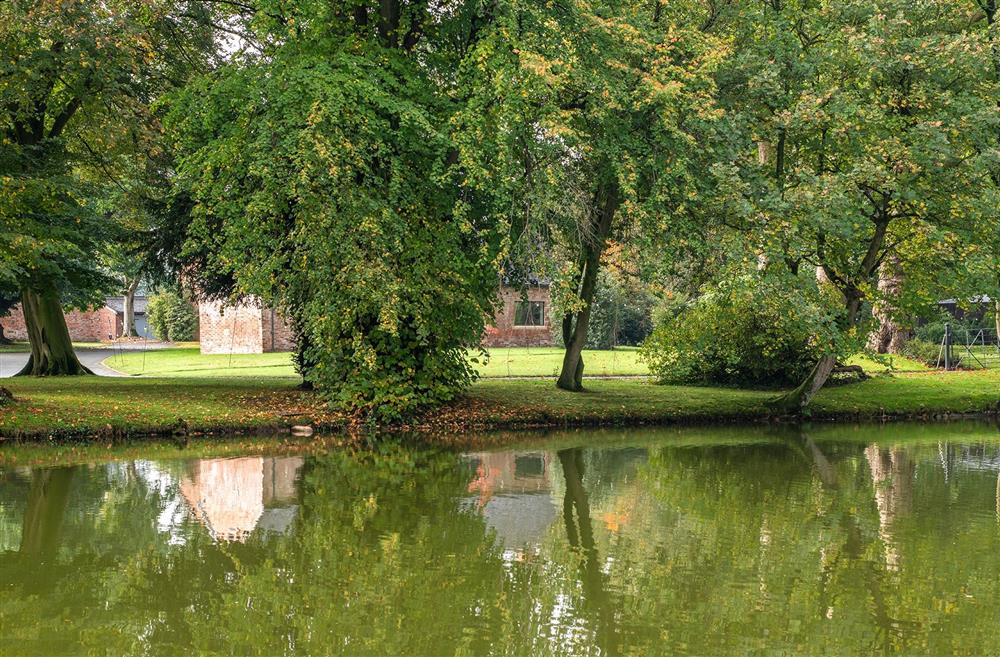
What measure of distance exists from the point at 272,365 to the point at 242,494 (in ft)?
83.1

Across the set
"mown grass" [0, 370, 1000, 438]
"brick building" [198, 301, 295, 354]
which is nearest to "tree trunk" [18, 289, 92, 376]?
"mown grass" [0, 370, 1000, 438]

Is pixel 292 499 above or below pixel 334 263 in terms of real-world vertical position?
below

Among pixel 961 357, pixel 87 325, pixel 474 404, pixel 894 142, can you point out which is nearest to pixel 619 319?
pixel 961 357

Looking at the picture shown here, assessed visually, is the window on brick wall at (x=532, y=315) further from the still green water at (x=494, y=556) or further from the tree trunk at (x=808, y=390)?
A: the still green water at (x=494, y=556)

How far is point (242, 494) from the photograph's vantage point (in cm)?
1397

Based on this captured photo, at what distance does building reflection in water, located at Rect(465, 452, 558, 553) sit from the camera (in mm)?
11797

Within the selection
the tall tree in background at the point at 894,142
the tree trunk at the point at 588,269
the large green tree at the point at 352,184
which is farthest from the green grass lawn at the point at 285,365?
the large green tree at the point at 352,184

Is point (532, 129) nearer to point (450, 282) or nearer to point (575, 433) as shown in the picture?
point (450, 282)

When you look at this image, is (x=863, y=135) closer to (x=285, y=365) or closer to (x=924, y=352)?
(x=924, y=352)

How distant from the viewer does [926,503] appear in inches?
546

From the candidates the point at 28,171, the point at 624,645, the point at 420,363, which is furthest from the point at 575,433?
the point at 624,645

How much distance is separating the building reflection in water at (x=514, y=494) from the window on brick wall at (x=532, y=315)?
→ 38.1m

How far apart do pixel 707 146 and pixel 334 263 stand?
291 inches

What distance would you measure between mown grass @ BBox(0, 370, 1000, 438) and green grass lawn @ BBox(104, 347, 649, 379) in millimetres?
4341
